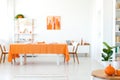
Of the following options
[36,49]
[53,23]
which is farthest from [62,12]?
[36,49]

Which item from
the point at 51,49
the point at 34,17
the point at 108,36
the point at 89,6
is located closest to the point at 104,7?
the point at 108,36

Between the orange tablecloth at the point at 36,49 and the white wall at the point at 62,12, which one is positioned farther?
the white wall at the point at 62,12

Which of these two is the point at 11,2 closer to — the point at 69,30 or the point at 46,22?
the point at 46,22

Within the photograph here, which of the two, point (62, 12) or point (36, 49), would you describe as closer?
point (36, 49)

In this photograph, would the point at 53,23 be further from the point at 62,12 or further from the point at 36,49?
the point at 36,49

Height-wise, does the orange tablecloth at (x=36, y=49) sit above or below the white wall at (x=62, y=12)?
below

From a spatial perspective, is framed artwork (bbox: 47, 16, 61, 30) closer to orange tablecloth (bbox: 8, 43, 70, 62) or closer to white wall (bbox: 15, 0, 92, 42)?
white wall (bbox: 15, 0, 92, 42)

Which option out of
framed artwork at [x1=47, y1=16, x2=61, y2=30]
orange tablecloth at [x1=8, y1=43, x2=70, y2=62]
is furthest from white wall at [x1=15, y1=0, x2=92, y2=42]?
orange tablecloth at [x1=8, y1=43, x2=70, y2=62]

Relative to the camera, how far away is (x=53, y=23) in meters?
13.5

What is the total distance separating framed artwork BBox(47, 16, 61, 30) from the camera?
13516 millimetres

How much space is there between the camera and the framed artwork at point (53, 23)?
13516mm

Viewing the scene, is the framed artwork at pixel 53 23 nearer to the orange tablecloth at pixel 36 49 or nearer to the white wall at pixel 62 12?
the white wall at pixel 62 12

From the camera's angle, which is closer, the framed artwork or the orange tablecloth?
the orange tablecloth

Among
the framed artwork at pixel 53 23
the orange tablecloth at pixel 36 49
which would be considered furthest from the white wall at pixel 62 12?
the orange tablecloth at pixel 36 49
